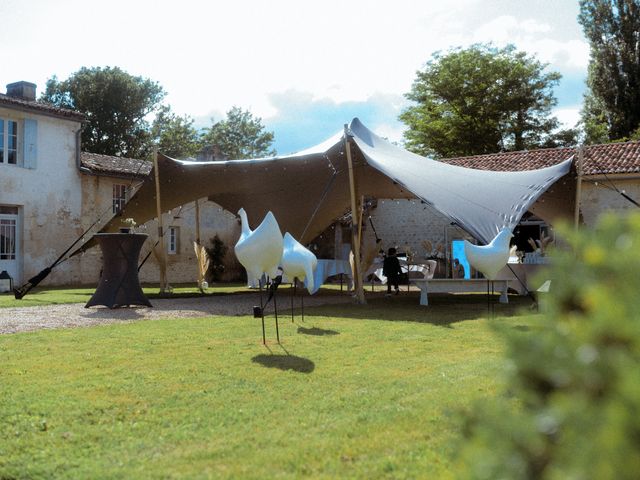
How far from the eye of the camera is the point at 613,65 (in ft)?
94.9

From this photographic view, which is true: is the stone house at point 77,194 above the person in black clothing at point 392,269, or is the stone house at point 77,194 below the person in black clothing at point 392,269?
above

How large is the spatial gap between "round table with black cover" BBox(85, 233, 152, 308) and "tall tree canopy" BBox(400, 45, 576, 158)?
2142 cm

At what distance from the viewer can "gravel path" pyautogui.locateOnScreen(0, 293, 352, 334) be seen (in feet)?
23.7

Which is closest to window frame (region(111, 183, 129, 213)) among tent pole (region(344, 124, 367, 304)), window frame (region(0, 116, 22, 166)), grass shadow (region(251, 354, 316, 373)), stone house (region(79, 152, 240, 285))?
stone house (region(79, 152, 240, 285))

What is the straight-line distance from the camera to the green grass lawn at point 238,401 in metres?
2.47

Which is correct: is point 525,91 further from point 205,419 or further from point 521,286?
point 205,419

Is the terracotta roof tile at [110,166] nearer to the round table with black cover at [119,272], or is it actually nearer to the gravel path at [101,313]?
the gravel path at [101,313]

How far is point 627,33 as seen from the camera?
2878 centimetres

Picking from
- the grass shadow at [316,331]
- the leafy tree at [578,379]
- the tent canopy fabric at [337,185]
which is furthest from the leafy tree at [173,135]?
the leafy tree at [578,379]

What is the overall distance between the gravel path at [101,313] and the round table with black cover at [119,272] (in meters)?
0.13

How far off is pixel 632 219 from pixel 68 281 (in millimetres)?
17651

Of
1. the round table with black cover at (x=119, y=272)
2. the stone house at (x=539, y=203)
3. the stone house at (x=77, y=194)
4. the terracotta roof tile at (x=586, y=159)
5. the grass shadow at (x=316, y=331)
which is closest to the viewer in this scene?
the grass shadow at (x=316, y=331)

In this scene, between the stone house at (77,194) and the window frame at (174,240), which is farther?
the window frame at (174,240)

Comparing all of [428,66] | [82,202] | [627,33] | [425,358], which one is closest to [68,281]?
[82,202]
